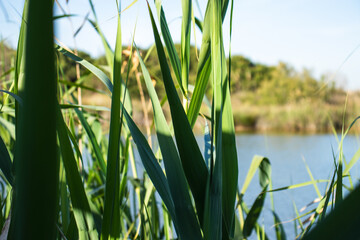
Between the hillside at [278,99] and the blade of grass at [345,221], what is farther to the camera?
the hillside at [278,99]

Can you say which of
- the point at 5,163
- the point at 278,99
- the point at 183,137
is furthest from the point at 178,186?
the point at 278,99

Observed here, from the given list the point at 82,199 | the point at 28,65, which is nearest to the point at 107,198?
the point at 82,199

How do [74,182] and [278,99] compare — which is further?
[278,99]

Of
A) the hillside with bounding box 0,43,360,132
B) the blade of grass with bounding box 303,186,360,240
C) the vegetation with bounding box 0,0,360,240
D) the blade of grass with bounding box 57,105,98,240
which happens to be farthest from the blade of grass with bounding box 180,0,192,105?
the hillside with bounding box 0,43,360,132

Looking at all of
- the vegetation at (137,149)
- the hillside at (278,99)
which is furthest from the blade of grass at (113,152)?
the hillside at (278,99)

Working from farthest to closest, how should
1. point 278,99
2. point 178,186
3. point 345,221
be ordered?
point 278,99
point 178,186
point 345,221

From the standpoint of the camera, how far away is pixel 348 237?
138 mm

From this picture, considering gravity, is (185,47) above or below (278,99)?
below

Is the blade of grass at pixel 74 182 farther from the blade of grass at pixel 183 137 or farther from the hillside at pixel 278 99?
the hillside at pixel 278 99

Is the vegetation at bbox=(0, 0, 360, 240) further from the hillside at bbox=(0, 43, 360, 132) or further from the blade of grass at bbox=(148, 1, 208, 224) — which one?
the hillside at bbox=(0, 43, 360, 132)

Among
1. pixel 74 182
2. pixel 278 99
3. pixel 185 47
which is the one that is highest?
pixel 278 99

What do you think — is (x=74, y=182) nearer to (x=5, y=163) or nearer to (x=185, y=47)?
(x=5, y=163)

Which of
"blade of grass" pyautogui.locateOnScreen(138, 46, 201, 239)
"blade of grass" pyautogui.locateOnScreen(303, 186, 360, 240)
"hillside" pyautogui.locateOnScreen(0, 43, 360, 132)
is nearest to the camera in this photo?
"blade of grass" pyautogui.locateOnScreen(303, 186, 360, 240)

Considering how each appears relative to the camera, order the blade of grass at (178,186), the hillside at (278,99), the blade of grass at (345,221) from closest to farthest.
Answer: the blade of grass at (345,221), the blade of grass at (178,186), the hillside at (278,99)
